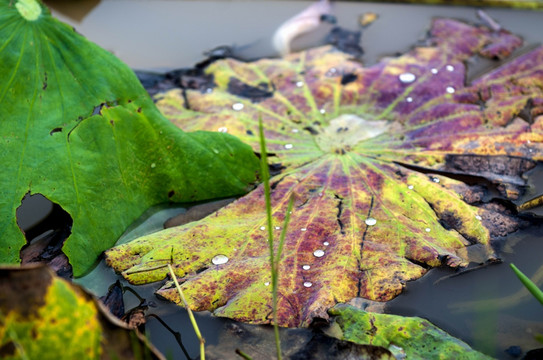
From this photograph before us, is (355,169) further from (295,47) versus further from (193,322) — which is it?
(295,47)

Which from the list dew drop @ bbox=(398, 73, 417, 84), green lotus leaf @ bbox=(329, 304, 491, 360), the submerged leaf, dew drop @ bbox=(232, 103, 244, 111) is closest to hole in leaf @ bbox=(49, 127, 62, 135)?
the submerged leaf

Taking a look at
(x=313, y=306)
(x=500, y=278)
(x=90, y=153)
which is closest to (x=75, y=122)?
(x=90, y=153)

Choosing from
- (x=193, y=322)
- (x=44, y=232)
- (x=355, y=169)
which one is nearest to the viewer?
(x=193, y=322)

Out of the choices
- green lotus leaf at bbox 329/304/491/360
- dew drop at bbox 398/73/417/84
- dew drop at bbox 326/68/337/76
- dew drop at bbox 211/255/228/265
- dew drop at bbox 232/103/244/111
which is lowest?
green lotus leaf at bbox 329/304/491/360

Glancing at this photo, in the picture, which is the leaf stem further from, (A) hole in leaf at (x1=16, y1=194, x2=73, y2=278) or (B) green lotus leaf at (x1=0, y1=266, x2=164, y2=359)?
(A) hole in leaf at (x1=16, y1=194, x2=73, y2=278)

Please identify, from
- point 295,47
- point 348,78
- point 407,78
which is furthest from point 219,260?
point 295,47
